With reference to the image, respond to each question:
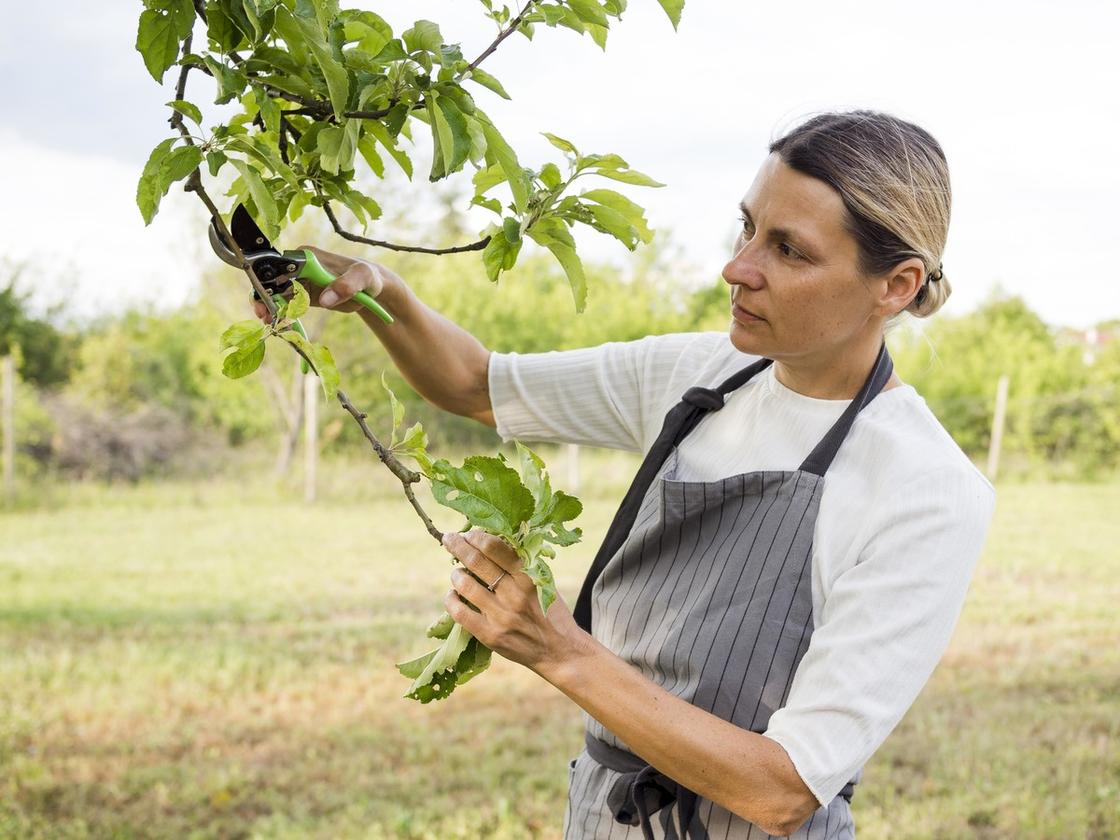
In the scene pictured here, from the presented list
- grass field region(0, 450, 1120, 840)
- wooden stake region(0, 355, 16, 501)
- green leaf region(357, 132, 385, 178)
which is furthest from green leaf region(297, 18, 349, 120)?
wooden stake region(0, 355, 16, 501)

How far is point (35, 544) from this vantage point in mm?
8273

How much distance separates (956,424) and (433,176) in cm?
1468

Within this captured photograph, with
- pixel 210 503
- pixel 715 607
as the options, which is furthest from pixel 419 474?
pixel 210 503

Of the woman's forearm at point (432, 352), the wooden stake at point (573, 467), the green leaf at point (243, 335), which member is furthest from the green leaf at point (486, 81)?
the wooden stake at point (573, 467)

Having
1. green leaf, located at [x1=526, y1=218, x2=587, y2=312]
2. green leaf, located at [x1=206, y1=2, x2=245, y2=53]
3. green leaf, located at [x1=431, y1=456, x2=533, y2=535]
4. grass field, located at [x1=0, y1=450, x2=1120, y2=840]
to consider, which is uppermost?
green leaf, located at [x1=206, y1=2, x2=245, y2=53]

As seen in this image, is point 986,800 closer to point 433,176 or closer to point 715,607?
point 715,607

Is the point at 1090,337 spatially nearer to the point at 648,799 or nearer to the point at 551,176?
the point at 648,799

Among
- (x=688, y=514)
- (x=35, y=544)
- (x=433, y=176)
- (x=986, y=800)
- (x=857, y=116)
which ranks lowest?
(x=35, y=544)

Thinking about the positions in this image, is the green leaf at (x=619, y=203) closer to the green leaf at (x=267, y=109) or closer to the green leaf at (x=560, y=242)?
the green leaf at (x=560, y=242)

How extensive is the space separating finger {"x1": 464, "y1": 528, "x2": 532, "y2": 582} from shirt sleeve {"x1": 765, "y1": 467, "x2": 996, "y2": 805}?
368 millimetres

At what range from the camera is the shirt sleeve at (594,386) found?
5.49 feet

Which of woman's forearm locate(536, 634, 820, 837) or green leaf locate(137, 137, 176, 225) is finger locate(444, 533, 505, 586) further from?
green leaf locate(137, 137, 176, 225)

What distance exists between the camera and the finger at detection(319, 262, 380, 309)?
1409mm

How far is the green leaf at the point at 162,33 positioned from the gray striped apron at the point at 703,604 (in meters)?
0.80
